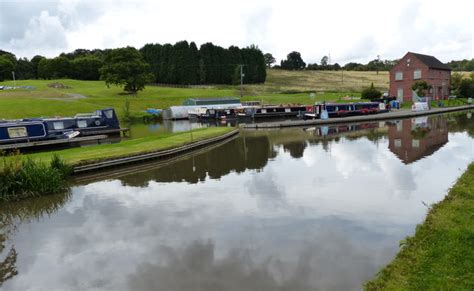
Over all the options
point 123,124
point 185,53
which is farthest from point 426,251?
point 185,53

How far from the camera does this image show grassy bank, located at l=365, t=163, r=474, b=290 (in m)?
6.98

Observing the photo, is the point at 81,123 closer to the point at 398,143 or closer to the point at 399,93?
the point at 398,143

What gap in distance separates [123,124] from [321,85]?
63959mm

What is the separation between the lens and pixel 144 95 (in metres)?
73.8

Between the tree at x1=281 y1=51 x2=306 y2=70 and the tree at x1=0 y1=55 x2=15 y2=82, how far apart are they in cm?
8989

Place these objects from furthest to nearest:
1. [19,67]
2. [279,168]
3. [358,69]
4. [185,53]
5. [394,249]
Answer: [358,69] < [19,67] < [185,53] < [279,168] < [394,249]

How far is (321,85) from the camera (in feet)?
327

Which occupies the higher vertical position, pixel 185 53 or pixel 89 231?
pixel 185 53

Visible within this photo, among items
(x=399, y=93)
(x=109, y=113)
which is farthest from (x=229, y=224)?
(x=399, y=93)

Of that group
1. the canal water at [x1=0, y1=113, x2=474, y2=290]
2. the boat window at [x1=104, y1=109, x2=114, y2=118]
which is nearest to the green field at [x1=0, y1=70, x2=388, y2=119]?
the boat window at [x1=104, y1=109, x2=114, y2=118]

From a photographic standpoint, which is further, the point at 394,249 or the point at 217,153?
the point at 217,153

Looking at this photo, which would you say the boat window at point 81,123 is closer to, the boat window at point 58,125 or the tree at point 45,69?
Result: the boat window at point 58,125

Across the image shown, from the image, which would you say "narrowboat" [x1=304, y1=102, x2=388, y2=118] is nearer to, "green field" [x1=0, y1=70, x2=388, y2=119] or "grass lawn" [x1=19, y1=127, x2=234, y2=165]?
"green field" [x1=0, y1=70, x2=388, y2=119]

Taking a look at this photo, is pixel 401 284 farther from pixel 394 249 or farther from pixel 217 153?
pixel 217 153
